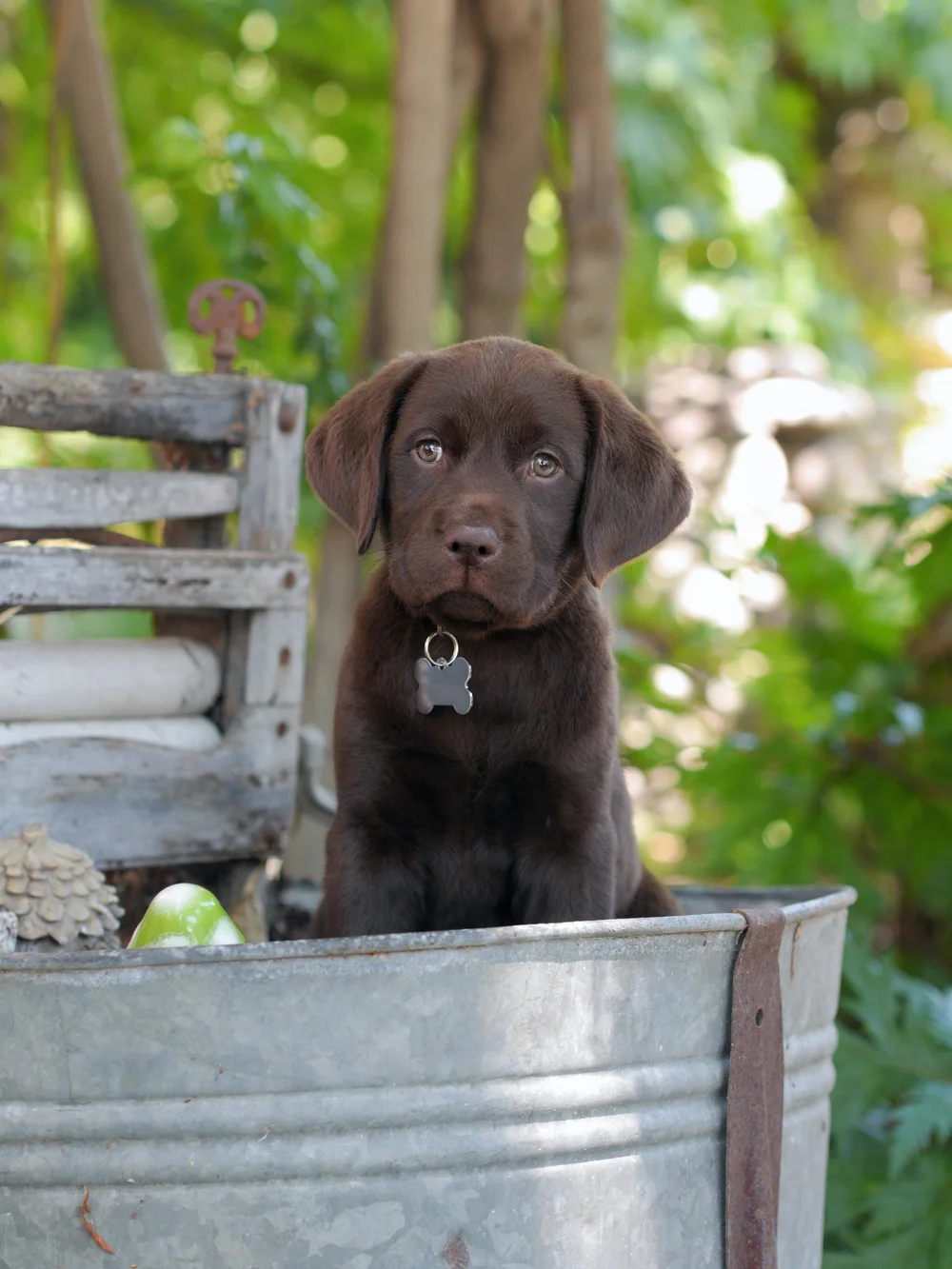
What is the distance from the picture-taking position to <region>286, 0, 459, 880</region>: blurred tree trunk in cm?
400

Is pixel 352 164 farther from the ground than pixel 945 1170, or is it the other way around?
pixel 352 164

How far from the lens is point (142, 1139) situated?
1.65 m

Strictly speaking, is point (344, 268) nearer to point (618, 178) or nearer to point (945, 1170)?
point (618, 178)

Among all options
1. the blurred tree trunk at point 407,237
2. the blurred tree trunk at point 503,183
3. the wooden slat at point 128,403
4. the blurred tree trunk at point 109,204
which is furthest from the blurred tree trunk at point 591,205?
the wooden slat at point 128,403

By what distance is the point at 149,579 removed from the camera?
2.57 meters

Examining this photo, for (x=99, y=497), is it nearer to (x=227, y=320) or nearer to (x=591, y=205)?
(x=227, y=320)

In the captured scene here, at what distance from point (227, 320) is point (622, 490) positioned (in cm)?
99

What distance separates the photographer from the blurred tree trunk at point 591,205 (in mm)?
4590

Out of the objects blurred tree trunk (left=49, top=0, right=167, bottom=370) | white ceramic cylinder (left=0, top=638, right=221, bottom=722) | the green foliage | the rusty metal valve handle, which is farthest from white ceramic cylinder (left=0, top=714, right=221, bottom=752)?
blurred tree trunk (left=49, top=0, right=167, bottom=370)

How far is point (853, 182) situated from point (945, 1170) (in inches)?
403

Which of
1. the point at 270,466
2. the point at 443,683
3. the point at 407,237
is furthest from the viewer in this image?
the point at 407,237

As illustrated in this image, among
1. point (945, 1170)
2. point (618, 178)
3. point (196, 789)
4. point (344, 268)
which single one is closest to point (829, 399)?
point (344, 268)

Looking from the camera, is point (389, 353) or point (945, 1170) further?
point (389, 353)

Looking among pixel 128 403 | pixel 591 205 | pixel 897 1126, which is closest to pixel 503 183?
pixel 591 205
